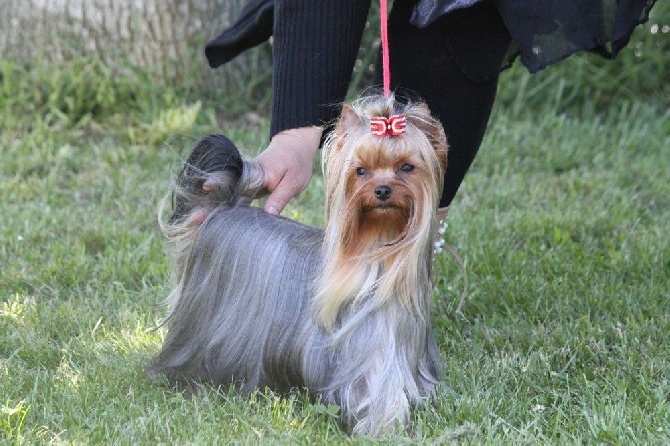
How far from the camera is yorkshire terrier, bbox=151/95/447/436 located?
8.44 ft

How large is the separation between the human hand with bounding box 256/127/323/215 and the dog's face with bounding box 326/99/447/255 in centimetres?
41

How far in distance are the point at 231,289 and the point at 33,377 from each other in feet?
2.14

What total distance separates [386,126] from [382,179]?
4.6 inches

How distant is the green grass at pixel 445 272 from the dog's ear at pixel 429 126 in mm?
635

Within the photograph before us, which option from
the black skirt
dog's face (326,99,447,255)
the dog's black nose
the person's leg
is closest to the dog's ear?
dog's face (326,99,447,255)

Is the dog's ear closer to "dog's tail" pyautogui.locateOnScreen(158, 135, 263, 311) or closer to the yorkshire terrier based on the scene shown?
the yorkshire terrier

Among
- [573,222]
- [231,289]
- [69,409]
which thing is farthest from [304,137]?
[573,222]

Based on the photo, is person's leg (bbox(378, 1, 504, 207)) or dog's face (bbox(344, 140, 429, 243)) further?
person's leg (bbox(378, 1, 504, 207))

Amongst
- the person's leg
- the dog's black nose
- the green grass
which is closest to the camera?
the dog's black nose

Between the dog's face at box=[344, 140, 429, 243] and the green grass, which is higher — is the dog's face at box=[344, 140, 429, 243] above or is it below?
above

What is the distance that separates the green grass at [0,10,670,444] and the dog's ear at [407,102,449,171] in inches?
25.0

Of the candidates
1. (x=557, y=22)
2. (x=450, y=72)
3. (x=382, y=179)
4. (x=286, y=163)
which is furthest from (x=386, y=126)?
(x=450, y=72)

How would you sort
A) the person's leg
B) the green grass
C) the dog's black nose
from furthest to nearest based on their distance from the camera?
the person's leg < the green grass < the dog's black nose

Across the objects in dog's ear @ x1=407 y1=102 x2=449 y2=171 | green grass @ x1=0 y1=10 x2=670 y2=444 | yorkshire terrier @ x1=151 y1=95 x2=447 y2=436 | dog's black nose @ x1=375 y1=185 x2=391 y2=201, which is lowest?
green grass @ x1=0 y1=10 x2=670 y2=444
